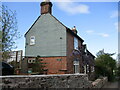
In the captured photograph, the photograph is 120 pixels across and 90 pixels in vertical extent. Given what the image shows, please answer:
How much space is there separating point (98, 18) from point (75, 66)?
8923 mm

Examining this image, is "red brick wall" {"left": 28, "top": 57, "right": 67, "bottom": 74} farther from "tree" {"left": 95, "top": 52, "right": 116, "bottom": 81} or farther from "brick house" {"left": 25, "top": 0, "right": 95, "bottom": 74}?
"tree" {"left": 95, "top": 52, "right": 116, "bottom": 81}

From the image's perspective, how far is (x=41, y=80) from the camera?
652 centimetres

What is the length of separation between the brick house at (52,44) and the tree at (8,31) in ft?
20.2

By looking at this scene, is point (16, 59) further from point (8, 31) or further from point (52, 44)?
point (52, 44)

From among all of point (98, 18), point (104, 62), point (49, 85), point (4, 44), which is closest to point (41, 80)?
point (49, 85)

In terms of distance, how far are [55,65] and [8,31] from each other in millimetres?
8225

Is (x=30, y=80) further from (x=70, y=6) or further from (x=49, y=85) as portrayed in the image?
(x=70, y=6)

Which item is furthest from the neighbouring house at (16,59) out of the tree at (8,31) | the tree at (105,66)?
the tree at (105,66)

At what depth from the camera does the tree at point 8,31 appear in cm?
995

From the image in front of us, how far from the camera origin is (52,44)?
17875mm

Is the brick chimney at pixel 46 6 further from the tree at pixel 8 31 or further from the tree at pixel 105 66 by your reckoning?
the tree at pixel 105 66

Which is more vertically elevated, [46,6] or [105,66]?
[46,6]

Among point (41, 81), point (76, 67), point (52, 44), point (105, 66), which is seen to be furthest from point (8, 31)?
point (105, 66)

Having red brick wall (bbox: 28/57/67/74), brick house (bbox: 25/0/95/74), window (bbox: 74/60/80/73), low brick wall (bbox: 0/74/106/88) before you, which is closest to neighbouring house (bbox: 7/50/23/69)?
brick house (bbox: 25/0/95/74)
